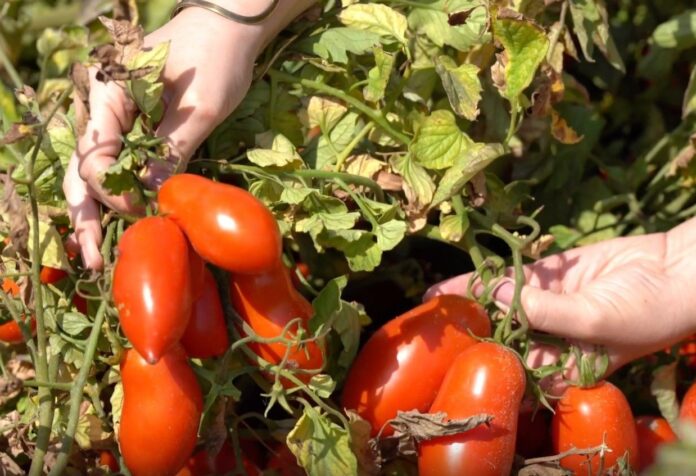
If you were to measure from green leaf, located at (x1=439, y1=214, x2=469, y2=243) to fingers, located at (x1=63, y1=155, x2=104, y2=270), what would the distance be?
0.36m

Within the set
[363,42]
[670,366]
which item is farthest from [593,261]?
[363,42]

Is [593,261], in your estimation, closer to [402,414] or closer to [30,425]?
[402,414]

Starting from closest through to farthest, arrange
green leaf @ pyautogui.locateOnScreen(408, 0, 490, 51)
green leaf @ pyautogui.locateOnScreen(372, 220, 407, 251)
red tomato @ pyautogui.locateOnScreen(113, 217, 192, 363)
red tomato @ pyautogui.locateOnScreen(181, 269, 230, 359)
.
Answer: red tomato @ pyautogui.locateOnScreen(113, 217, 192, 363) → red tomato @ pyautogui.locateOnScreen(181, 269, 230, 359) → green leaf @ pyautogui.locateOnScreen(372, 220, 407, 251) → green leaf @ pyautogui.locateOnScreen(408, 0, 490, 51)

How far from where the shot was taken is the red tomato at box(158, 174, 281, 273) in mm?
731

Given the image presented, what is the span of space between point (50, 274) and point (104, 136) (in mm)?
164

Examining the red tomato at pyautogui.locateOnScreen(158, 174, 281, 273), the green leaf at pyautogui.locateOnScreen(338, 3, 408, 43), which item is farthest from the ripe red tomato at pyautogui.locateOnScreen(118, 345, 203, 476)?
the green leaf at pyautogui.locateOnScreen(338, 3, 408, 43)

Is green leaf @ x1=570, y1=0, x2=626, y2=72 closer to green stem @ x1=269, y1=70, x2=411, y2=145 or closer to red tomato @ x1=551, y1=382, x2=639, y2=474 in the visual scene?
green stem @ x1=269, y1=70, x2=411, y2=145

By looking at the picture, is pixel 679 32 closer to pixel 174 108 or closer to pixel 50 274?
pixel 174 108

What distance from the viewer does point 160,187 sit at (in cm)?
80

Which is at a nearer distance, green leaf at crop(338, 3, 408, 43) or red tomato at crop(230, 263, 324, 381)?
red tomato at crop(230, 263, 324, 381)

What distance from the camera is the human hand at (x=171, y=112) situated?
2.70ft

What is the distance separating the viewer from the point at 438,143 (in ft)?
3.23

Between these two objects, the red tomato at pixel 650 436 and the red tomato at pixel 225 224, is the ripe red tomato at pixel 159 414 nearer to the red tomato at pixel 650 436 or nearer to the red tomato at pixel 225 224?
the red tomato at pixel 225 224

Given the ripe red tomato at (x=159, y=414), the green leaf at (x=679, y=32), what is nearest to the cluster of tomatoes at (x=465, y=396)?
the ripe red tomato at (x=159, y=414)
